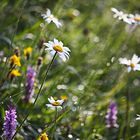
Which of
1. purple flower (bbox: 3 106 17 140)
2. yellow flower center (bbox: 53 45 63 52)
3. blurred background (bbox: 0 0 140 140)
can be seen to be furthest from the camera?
blurred background (bbox: 0 0 140 140)

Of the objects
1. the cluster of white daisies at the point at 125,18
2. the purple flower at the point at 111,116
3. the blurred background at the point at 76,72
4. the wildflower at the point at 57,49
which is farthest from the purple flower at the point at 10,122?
the cluster of white daisies at the point at 125,18

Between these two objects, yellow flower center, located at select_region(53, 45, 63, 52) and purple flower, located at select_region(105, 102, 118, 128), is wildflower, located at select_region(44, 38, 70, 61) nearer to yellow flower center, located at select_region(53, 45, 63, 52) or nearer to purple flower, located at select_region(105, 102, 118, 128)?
yellow flower center, located at select_region(53, 45, 63, 52)

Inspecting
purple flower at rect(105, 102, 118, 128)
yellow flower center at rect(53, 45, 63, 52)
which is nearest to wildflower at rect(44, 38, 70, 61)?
yellow flower center at rect(53, 45, 63, 52)

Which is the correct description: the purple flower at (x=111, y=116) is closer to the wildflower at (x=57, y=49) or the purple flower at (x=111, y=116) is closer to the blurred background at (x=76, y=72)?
the blurred background at (x=76, y=72)

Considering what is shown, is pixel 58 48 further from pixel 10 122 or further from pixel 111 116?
pixel 111 116

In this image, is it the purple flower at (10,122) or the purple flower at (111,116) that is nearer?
the purple flower at (10,122)

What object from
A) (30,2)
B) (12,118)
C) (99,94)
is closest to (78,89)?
(99,94)

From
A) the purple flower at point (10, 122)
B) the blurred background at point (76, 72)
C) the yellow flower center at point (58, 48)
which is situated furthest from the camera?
the blurred background at point (76, 72)

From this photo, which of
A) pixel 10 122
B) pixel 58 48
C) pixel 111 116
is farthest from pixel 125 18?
pixel 10 122
